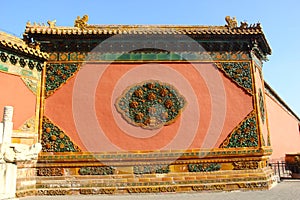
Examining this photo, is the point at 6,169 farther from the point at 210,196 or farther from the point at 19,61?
the point at 210,196

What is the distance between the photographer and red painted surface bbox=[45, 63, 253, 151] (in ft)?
24.2

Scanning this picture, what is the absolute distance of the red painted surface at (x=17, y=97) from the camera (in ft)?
22.2

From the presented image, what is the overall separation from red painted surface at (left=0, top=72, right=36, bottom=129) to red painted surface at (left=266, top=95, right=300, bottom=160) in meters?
8.96

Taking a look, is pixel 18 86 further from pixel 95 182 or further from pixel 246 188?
pixel 246 188

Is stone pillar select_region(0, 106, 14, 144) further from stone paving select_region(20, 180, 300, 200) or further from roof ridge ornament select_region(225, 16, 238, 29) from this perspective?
roof ridge ornament select_region(225, 16, 238, 29)

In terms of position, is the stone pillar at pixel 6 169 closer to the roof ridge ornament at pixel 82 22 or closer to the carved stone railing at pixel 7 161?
the carved stone railing at pixel 7 161

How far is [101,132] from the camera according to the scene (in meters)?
7.38

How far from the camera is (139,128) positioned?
7445 mm

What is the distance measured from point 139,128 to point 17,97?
3.19 metres

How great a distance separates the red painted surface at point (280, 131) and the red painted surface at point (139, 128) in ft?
15.6

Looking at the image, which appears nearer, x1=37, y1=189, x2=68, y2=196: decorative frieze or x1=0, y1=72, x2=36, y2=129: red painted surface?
x1=0, y1=72, x2=36, y2=129: red painted surface

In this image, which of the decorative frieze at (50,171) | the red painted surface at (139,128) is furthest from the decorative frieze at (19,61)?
the decorative frieze at (50,171)

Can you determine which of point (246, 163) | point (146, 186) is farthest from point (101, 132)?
point (246, 163)

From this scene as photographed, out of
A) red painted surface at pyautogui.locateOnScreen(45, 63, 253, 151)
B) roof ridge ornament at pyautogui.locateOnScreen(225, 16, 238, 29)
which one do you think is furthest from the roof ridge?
roof ridge ornament at pyautogui.locateOnScreen(225, 16, 238, 29)
